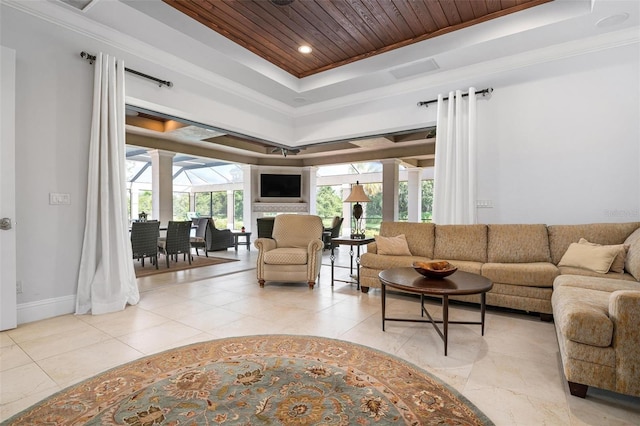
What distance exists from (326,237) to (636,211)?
5.58 metres

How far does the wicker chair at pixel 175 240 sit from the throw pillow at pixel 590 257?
5.70m

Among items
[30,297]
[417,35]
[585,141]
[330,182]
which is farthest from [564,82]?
[330,182]

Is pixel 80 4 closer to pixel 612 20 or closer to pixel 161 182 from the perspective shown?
pixel 612 20

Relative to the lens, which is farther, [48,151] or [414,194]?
[414,194]

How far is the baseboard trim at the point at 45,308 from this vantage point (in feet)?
9.39

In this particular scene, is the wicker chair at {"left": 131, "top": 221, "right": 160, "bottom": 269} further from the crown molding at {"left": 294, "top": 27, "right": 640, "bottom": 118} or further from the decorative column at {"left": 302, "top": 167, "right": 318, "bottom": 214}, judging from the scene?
the decorative column at {"left": 302, "top": 167, "right": 318, "bottom": 214}

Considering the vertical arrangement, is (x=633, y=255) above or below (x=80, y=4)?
below

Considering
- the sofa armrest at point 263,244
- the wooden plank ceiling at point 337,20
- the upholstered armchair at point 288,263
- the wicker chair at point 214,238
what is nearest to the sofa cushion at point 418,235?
the upholstered armchair at point 288,263

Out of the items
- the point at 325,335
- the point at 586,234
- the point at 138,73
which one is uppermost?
the point at 138,73

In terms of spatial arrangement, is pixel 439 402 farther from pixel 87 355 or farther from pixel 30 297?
pixel 30 297

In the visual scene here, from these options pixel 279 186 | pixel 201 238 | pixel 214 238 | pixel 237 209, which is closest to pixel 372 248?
pixel 201 238

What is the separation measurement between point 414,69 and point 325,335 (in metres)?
3.40

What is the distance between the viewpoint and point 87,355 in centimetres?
225

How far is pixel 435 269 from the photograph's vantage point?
2.64 metres
